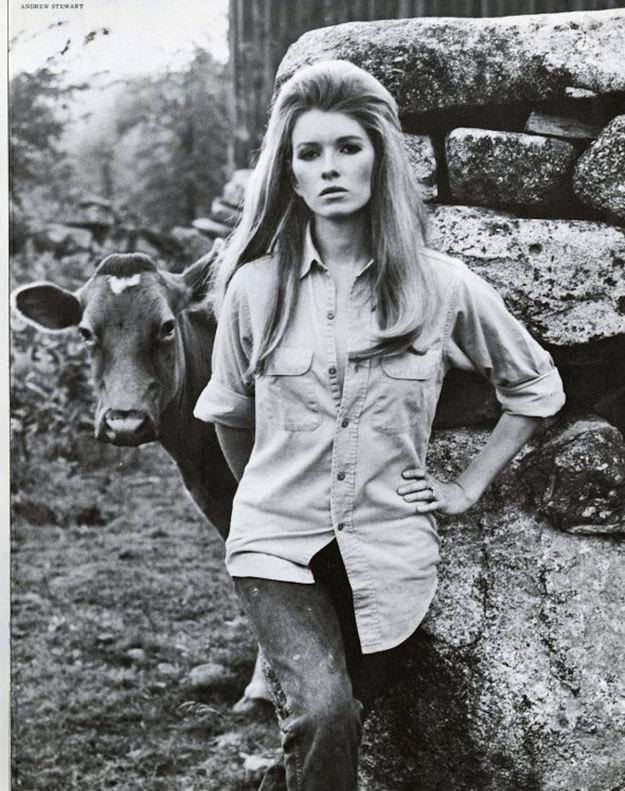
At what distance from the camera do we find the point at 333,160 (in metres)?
2.43

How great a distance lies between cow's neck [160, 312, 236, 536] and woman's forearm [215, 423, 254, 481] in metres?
0.45

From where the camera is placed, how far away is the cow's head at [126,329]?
9.52 ft

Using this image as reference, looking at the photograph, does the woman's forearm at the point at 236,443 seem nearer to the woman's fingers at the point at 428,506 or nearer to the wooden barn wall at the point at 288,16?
the woman's fingers at the point at 428,506

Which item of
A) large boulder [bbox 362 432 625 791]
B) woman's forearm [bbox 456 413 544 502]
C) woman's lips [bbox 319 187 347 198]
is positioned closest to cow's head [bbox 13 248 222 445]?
woman's lips [bbox 319 187 347 198]

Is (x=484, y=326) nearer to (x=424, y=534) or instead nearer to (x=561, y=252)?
(x=561, y=252)

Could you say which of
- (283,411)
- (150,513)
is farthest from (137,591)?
(283,411)

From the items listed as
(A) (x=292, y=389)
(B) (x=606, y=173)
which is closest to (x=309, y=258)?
(A) (x=292, y=389)

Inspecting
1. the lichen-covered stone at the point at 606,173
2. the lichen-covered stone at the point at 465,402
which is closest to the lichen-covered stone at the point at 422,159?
the lichen-covered stone at the point at 606,173

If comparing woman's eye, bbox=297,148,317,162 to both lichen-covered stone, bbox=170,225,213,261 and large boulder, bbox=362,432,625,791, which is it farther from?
lichen-covered stone, bbox=170,225,213,261

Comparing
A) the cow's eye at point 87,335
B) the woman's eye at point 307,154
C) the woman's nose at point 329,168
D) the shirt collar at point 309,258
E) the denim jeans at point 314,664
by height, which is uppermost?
the woman's eye at point 307,154

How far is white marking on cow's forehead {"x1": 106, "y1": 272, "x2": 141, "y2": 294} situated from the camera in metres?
2.96

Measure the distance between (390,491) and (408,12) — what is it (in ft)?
4.46

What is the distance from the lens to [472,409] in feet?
8.91

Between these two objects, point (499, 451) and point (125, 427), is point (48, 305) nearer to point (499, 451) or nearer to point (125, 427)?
point (125, 427)
